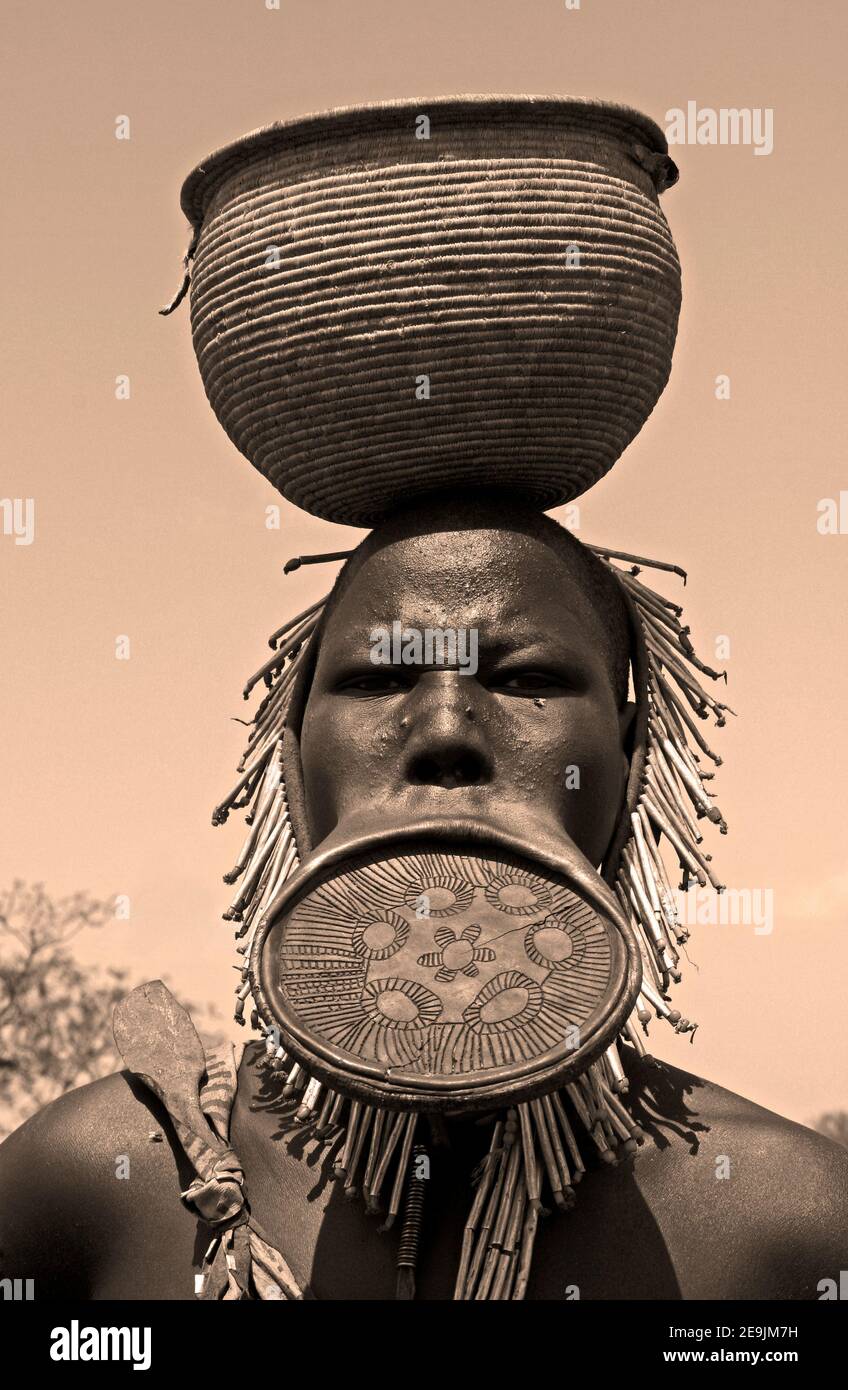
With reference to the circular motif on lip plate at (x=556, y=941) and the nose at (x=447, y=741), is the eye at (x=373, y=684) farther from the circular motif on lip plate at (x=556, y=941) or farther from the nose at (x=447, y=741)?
the circular motif on lip plate at (x=556, y=941)

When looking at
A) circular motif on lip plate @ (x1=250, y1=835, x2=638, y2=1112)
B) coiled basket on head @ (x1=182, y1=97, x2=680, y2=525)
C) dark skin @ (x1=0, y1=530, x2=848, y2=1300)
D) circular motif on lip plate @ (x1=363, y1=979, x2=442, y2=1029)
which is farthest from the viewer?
coiled basket on head @ (x1=182, y1=97, x2=680, y2=525)

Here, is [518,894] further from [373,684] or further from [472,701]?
[373,684]

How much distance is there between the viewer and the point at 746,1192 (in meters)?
4.67

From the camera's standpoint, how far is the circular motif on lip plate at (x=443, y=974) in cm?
414

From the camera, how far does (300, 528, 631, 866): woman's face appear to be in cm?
461

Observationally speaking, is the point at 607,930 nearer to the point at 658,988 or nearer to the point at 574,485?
the point at 658,988

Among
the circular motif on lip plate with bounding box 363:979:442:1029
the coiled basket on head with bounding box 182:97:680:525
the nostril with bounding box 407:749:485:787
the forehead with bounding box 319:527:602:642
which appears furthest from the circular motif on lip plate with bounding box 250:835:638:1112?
the coiled basket on head with bounding box 182:97:680:525

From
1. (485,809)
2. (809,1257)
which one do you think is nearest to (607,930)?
(485,809)

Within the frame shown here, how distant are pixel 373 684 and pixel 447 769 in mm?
300

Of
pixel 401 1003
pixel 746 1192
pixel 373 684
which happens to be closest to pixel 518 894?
pixel 401 1003

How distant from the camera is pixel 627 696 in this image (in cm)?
518

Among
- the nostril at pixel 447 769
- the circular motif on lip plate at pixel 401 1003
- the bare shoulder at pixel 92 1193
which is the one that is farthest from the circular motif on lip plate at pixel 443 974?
the bare shoulder at pixel 92 1193

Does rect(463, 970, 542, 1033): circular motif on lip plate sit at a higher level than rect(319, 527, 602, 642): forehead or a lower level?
lower

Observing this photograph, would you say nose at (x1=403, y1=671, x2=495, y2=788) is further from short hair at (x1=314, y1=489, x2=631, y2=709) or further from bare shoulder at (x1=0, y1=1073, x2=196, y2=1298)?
bare shoulder at (x1=0, y1=1073, x2=196, y2=1298)
